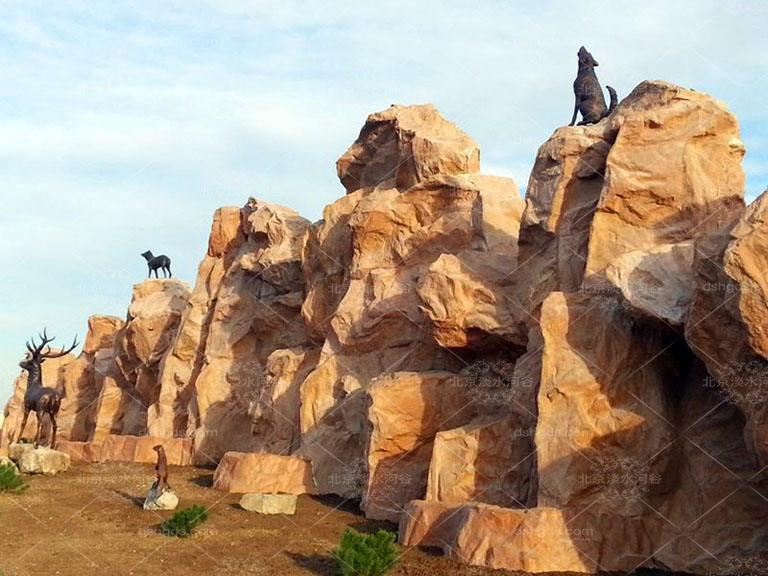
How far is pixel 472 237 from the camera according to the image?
19797 millimetres

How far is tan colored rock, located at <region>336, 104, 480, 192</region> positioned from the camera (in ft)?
71.1

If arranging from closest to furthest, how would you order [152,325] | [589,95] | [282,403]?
[589,95] → [282,403] → [152,325]

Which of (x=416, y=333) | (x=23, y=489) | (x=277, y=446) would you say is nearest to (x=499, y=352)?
(x=416, y=333)

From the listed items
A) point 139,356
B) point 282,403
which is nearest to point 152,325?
point 139,356

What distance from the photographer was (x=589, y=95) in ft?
55.8

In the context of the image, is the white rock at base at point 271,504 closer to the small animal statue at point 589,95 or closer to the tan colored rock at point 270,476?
the tan colored rock at point 270,476

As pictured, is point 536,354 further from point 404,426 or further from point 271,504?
point 271,504

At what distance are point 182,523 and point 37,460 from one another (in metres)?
9.51

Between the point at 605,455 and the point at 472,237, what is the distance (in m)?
8.38

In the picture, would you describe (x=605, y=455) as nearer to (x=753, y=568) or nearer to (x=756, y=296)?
(x=753, y=568)

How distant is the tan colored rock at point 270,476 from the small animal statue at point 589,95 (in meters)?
9.37

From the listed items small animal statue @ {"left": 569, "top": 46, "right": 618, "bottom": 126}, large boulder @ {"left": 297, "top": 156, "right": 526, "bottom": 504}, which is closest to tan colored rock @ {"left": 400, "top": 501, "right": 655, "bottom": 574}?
large boulder @ {"left": 297, "top": 156, "right": 526, "bottom": 504}

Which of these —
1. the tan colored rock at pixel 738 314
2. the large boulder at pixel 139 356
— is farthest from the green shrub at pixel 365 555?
the large boulder at pixel 139 356

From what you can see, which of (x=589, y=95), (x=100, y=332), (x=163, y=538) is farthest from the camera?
(x=100, y=332)
